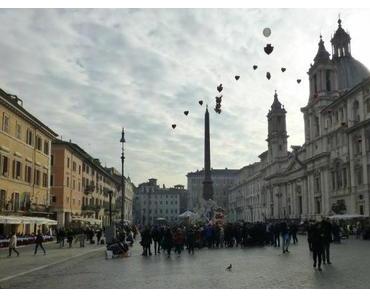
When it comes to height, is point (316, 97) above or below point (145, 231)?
above

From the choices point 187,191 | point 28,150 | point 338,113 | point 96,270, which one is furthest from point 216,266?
point 187,191

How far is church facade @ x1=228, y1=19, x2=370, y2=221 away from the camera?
5928 cm

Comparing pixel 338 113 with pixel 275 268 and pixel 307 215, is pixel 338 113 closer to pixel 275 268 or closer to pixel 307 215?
pixel 307 215

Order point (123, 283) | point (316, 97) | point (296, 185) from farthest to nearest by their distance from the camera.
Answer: point (296, 185) < point (316, 97) < point (123, 283)

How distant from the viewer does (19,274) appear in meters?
18.3

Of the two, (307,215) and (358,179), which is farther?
(307,215)

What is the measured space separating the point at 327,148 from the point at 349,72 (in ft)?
49.5

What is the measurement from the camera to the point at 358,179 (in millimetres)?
59438

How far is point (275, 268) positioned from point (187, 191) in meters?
179

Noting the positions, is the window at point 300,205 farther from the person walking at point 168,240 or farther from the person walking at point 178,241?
the person walking at point 168,240

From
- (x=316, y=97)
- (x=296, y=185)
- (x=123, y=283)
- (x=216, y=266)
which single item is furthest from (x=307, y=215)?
(x=123, y=283)

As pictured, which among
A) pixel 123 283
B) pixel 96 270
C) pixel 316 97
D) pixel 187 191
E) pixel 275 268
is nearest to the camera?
pixel 123 283

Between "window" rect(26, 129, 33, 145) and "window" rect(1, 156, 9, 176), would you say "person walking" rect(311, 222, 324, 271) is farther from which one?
"window" rect(26, 129, 33, 145)

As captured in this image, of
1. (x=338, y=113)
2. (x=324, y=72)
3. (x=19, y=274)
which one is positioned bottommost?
(x=19, y=274)
